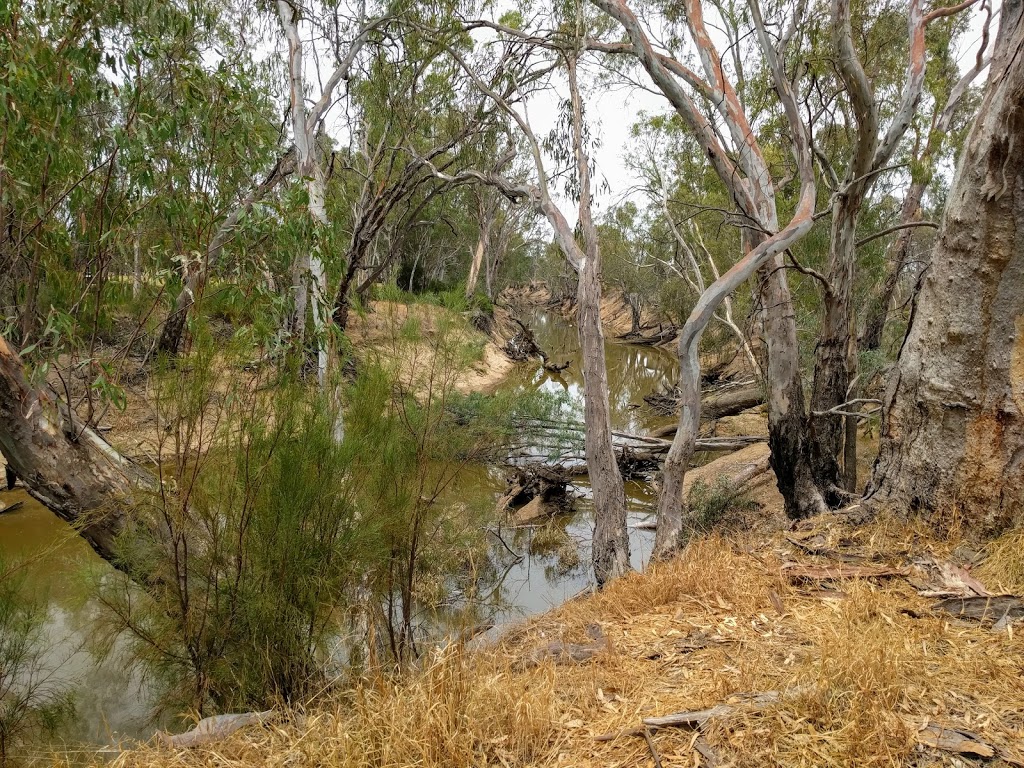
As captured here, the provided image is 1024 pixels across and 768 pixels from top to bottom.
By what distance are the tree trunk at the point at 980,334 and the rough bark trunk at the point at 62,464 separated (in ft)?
13.2

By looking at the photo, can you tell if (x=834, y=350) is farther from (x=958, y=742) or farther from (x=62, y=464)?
(x=62, y=464)

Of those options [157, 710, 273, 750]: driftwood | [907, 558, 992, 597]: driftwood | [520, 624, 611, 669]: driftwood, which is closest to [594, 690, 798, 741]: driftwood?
[520, 624, 611, 669]: driftwood

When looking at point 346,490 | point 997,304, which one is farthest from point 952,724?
point 346,490

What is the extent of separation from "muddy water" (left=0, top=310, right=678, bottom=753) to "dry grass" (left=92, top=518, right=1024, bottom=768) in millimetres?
581

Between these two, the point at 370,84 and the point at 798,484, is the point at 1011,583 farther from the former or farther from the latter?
the point at 370,84

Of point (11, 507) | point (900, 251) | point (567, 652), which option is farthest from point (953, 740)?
point (11, 507)

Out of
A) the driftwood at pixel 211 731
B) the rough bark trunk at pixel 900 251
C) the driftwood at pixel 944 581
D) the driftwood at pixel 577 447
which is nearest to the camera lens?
the driftwood at pixel 211 731

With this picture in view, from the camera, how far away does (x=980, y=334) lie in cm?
318

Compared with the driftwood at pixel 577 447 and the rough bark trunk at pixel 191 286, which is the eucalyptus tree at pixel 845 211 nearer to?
the driftwood at pixel 577 447

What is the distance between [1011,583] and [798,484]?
270cm

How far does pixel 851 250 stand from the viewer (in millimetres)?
5207

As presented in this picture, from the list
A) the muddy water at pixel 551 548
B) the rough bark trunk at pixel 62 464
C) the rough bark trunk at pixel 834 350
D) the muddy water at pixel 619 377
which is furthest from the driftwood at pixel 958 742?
the muddy water at pixel 619 377

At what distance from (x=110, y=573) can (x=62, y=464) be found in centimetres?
67

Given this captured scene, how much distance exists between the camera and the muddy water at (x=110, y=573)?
10.8 ft
